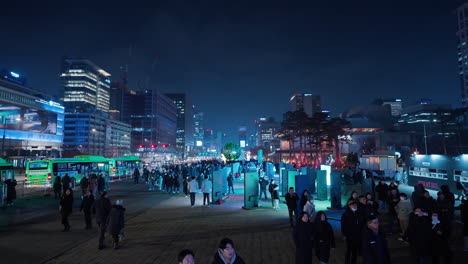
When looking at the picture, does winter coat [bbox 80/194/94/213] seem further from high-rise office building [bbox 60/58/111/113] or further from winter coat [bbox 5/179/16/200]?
high-rise office building [bbox 60/58/111/113]

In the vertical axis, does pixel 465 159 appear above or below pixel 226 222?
above

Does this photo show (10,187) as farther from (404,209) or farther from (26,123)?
(26,123)

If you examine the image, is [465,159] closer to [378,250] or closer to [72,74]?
[378,250]

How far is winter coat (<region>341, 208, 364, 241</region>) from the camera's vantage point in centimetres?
694

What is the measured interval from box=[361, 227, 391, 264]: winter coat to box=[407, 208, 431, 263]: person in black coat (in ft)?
4.53


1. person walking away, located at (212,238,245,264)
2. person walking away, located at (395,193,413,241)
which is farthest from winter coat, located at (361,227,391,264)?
person walking away, located at (395,193,413,241)

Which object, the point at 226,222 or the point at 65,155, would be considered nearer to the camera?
the point at 226,222

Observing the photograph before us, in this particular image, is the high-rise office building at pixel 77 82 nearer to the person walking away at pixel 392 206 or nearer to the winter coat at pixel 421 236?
the person walking away at pixel 392 206

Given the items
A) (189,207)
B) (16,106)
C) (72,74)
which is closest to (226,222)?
(189,207)

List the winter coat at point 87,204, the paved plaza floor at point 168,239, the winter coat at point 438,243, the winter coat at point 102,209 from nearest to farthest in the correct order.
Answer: the winter coat at point 438,243 → the paved plaza floor at point 168,239 → the winter coat at point 102,209 → the winter coat at point 87,204

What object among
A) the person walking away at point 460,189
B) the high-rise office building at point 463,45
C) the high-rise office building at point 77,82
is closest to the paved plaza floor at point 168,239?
the person walking away at point 460,189

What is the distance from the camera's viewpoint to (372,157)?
129 feet

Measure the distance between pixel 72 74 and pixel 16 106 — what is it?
260 feet

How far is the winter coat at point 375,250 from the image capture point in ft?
17.0
